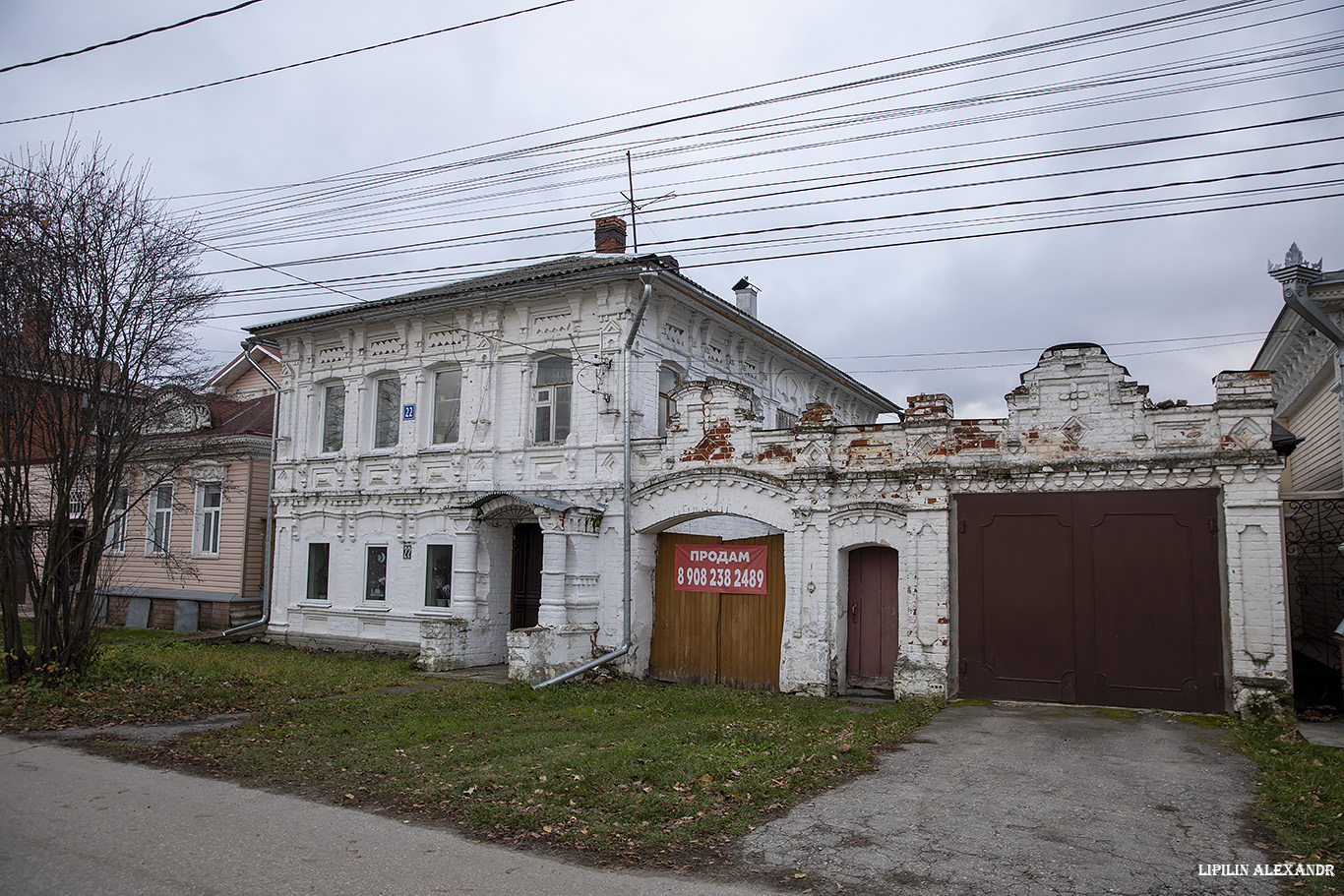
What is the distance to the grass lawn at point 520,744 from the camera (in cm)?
656

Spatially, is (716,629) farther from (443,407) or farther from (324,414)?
(324,414)

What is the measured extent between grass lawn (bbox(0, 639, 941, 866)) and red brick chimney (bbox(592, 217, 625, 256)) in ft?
29.4

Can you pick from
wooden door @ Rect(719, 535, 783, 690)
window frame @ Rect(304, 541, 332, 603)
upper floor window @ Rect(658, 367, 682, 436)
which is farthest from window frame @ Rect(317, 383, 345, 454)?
wooden door @ Rect(719, 535, 783, 690)

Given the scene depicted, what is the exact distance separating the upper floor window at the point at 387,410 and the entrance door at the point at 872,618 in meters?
9.90

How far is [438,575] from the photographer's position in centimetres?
1694

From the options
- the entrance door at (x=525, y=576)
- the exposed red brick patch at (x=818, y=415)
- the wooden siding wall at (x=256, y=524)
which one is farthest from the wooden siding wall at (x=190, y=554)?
the exposed red brick patch at (x=818, y=415)

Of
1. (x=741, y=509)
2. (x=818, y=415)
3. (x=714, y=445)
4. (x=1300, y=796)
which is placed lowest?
(x=1300, y=796)

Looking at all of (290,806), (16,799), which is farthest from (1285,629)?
(16,799)

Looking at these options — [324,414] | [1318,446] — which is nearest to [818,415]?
[1318,446]

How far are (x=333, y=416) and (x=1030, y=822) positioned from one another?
16563 mm

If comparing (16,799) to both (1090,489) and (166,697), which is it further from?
(1090,489)

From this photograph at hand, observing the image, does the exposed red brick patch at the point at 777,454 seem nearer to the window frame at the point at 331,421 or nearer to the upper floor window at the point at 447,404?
the upper floor window at the point at 447,404

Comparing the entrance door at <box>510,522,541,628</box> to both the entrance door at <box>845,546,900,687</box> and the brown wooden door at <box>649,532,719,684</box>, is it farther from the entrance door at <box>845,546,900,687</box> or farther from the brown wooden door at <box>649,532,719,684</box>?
the entrance door at <box>845,546,900,687</box>

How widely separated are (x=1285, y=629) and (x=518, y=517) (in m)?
11.5
